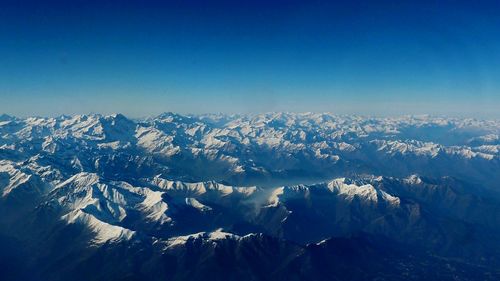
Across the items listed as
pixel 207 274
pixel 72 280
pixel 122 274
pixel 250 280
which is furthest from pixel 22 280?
pixel 250 280

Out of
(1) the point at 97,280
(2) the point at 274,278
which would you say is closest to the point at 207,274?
(2) the point at 274,278

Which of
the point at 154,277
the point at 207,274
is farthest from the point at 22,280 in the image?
the point at 207,274

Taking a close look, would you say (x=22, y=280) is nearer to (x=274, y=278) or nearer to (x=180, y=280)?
(x=180, y=280)

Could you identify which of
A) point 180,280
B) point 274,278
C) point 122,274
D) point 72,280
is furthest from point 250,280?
point 72,280

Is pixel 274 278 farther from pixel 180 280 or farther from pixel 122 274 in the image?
pixel 122 274

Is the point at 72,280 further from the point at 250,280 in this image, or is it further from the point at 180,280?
the point at 250,280

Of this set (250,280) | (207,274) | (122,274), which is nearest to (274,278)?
(250,280)

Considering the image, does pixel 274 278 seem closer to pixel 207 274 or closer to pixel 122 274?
pixel 207 274
